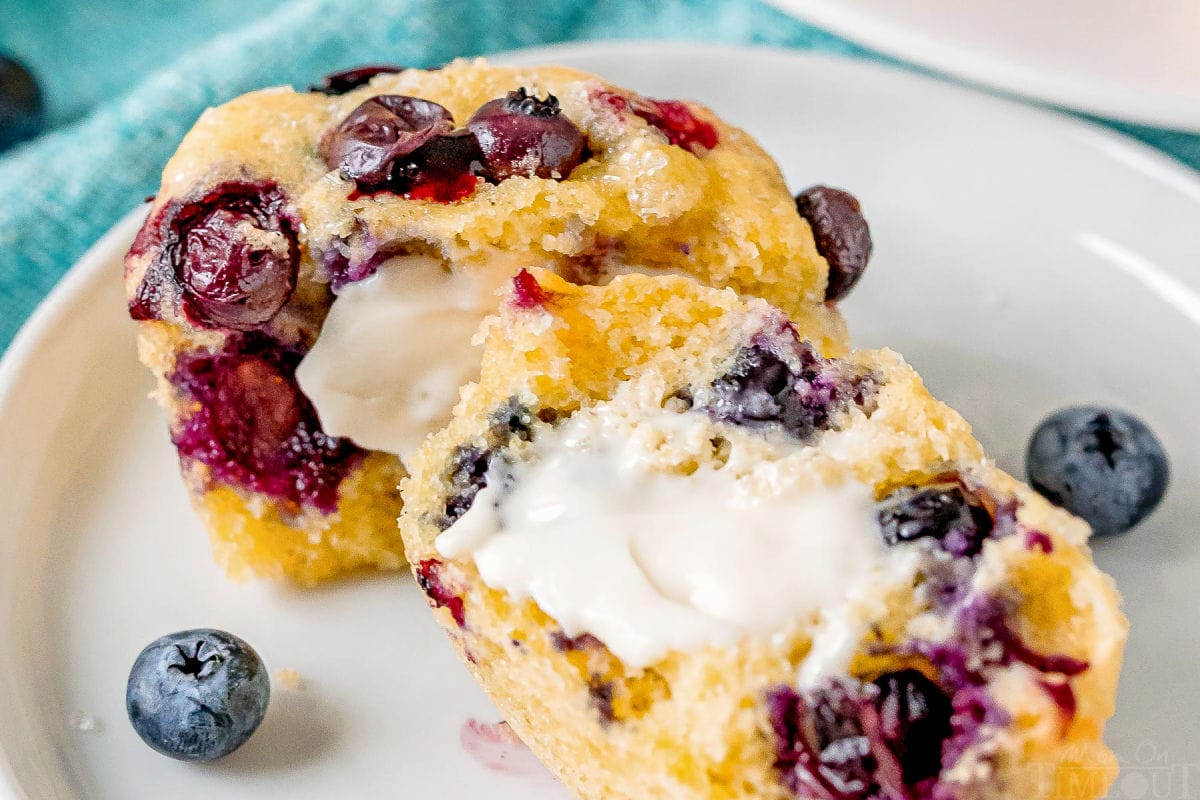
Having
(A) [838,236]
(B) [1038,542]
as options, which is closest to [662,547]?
(B) [1038,542]

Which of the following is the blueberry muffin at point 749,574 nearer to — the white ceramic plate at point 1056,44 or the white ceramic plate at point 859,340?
the white ceramic plate at point 859,340

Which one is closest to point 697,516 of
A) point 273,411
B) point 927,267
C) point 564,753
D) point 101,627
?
point 564,753

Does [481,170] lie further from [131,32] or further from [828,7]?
[131,32]

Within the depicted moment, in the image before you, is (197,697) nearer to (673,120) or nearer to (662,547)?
(662,547)

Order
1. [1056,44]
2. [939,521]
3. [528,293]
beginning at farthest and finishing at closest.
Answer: [1056,44], [528,293], [939,521]

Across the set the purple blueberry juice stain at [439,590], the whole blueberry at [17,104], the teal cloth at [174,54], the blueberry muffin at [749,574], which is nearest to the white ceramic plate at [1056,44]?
the teal cloth at [174,54]
